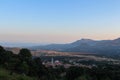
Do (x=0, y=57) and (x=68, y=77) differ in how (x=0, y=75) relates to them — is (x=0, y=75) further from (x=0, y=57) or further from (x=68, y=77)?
(x=68, y=77)

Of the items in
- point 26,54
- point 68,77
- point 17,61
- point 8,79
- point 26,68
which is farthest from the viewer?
point 26,54

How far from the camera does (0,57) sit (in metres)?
24.1

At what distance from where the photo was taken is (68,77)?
84.6 ft

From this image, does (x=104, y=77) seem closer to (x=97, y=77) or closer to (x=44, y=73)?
(x=97, y=77)

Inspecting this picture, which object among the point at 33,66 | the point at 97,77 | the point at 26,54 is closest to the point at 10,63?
the point at 33,66

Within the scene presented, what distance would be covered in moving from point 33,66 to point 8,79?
1320cm

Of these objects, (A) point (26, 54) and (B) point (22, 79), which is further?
(A) point (26, 54)

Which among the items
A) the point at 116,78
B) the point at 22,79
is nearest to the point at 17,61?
the point at 116,78

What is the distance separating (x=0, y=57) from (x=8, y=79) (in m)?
12.9

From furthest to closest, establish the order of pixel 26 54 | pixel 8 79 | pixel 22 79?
pixel 26 54, pixel 22 79, pixel 8 79

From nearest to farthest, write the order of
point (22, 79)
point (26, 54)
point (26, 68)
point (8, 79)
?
point (8, 79)
point (22, 79)
point (26, 68)
point (26, 54)

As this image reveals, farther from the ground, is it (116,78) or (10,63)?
(10,63)

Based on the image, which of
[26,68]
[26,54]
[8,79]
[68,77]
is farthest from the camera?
[26,54]

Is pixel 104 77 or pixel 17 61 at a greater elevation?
pixel 17 61
